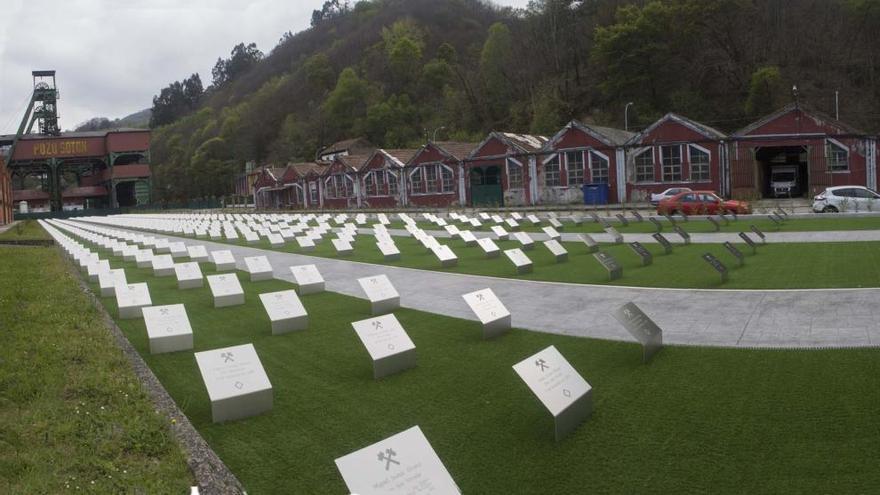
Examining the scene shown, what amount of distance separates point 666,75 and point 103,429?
65.8 metres

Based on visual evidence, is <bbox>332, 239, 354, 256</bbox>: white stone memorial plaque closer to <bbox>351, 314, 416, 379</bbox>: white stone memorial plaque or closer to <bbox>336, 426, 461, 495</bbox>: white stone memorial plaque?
<bbox>351, 314, 416, 379</bbox>: white stone memorial plaque

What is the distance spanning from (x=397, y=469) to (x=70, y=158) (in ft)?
321

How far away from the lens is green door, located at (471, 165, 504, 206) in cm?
5031

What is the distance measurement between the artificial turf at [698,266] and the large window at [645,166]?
21382 millimetres

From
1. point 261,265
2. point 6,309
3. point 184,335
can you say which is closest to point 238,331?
point 184,335

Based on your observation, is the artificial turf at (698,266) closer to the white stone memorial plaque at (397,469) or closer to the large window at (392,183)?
the white stone memorial plaque at (397,469)

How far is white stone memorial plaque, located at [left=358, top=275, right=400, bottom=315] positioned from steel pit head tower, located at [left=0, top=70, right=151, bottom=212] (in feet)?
277

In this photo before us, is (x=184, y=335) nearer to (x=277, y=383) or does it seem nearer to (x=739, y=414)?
(x=277, y=383)

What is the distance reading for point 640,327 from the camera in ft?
26.7

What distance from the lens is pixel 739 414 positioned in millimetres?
6484

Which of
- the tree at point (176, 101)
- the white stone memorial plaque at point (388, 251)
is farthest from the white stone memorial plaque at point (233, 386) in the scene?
the tree at point (176, 101)

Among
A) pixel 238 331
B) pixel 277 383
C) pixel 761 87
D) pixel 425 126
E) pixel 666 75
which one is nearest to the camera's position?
pixel 277 383

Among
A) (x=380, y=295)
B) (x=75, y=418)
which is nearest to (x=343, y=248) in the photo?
(x=380, y=295)

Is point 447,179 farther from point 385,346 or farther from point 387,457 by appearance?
point 387,457
